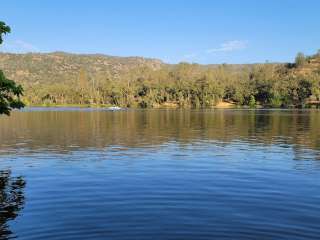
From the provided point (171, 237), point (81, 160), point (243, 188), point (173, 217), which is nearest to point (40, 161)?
point (81, 160)

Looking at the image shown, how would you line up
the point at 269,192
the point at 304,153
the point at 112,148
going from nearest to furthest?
the point at 269,192
the point at 304,153
the point at 112,148

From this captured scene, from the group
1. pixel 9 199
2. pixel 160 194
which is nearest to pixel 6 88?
pixel 9 199

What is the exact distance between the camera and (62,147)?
5609 cm

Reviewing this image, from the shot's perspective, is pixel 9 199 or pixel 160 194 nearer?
pixel 9 199

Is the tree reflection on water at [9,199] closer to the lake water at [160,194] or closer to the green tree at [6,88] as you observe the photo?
the lake water at [160,194]

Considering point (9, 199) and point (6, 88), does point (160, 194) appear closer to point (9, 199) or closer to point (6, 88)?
point (9, 199)

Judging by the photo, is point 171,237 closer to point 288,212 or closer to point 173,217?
point 173,217

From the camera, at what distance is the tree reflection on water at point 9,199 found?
20562mm

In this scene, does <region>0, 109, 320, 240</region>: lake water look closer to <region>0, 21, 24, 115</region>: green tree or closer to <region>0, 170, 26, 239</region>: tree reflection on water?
<region>0, 170, 26, 239</region>: tree reflection on water

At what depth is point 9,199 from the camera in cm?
2594

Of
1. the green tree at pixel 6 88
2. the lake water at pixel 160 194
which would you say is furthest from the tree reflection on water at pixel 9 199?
the green tree at pixel 6 88

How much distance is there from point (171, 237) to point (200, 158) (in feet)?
88.2

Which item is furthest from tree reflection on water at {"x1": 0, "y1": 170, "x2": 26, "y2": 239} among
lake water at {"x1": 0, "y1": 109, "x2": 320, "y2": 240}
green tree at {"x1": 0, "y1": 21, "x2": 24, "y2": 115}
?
green tree at {"x1": 0, "y1": 21, "x2": 24, "y2": 115}

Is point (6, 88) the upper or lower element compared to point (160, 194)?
upper
